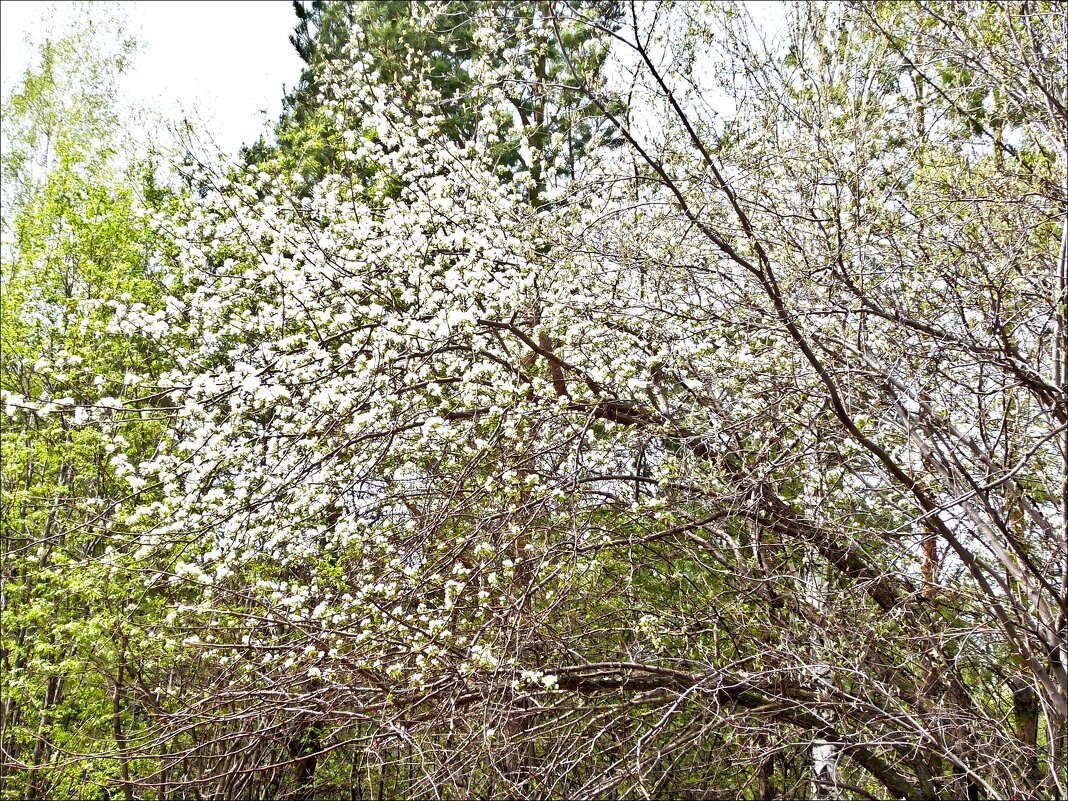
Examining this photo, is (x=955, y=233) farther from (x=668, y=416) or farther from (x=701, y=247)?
(x=668, y=416)

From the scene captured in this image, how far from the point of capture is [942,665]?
13.5ft

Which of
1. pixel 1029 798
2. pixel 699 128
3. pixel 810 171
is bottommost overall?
pixel 1029 798

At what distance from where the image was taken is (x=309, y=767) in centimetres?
952

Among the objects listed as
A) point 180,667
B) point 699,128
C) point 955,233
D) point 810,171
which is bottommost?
point 180,667

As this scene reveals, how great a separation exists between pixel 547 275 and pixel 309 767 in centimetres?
680

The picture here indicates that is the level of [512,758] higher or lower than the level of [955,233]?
lower

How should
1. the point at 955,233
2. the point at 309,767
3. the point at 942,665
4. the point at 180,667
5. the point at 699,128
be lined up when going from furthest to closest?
the point at 309,767 < the point at 180,667 < the point at 699,128 < the point at 942,665 < the point at 955,233

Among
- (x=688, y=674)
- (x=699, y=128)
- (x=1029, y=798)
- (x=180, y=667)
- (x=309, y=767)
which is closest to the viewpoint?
(x=1029, y=798)

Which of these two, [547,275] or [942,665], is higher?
[547,275]

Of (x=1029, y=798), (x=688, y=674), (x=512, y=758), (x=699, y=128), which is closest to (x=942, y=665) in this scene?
(x=1029, y=798)

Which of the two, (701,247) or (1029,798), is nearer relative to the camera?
(1029,798)

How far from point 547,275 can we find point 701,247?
1017 mm

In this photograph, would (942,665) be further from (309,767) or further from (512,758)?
(309,767)

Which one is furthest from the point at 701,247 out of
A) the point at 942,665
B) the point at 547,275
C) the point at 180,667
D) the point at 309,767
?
the point at 309,767
